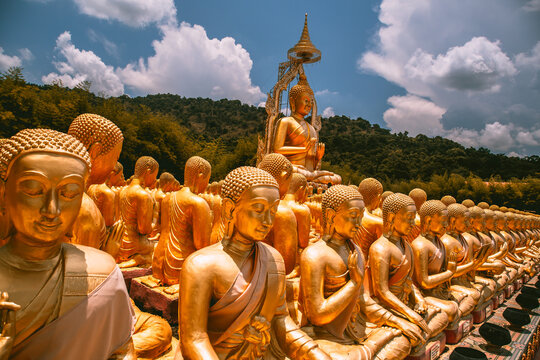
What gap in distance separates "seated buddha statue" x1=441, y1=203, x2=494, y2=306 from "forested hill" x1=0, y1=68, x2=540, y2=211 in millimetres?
14614

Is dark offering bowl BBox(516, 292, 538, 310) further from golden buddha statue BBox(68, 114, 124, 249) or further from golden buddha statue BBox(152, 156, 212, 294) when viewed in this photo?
golden buddha statue BBox(68, 114, 124, 249)

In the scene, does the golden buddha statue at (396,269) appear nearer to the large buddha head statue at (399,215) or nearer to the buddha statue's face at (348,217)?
the large buddha head statue at (399,215)

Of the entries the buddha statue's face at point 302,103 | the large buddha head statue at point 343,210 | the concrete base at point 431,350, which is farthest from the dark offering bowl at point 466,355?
the buddha statue's face at point 302,103

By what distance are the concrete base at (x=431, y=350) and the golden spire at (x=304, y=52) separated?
9.00m

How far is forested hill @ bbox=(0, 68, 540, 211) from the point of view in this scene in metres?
14.2

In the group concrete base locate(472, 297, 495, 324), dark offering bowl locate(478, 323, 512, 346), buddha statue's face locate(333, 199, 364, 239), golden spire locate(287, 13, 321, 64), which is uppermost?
golden spire locate(287, 13, 321, 64)

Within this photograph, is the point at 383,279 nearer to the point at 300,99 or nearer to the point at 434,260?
the point at 434,260

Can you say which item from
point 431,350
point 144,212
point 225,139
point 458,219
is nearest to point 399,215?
point 431,350

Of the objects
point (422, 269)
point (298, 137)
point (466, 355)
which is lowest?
point (466, 355)

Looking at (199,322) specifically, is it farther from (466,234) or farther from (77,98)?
(77,98)

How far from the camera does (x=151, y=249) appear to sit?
627 cm

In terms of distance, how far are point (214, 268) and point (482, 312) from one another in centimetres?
586

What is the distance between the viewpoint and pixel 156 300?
4.41m

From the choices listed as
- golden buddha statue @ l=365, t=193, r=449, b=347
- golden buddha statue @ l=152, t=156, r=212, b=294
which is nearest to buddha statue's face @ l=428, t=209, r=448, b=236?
golden buddha statue @ l=365, t=193, r=449, b=347
